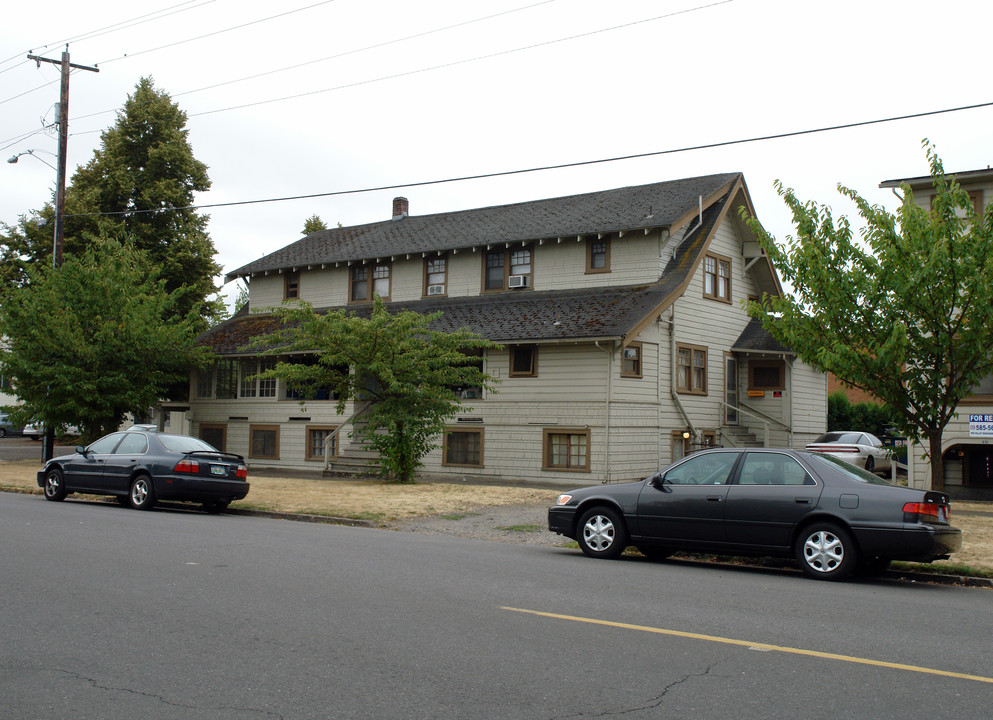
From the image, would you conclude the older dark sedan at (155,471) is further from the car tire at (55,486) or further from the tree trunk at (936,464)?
Result: the tree trunk at (936,464)

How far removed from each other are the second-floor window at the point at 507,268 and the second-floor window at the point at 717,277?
18.0 feet

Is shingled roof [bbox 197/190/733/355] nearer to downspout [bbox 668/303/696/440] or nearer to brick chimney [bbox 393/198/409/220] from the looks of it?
A: downspout [bbox 668/303/696/440]

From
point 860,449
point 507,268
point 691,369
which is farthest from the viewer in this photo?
point 507,268

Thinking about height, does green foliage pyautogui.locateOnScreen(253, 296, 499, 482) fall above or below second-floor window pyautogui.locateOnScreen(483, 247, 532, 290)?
below

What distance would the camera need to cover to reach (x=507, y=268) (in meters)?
28.0

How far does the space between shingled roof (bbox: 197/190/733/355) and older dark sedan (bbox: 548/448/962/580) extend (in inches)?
451

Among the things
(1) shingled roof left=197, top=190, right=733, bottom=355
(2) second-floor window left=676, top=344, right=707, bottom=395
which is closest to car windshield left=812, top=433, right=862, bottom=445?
(2) second-floor window left=676, top=344, right=707, bottom=395

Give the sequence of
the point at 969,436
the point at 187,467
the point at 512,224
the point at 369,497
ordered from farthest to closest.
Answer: the point at 512,224 → the point at 969,436 → the point at 369,497 → the point at 187,467

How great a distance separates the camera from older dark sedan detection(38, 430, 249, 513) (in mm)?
16266

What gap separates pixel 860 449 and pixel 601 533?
62.0 feet

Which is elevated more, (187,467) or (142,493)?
(187,467)

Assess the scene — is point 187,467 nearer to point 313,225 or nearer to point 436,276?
point 436,276

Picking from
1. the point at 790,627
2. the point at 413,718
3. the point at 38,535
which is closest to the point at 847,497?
the point at 790,627

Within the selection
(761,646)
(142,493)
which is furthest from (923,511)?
(142,493)
